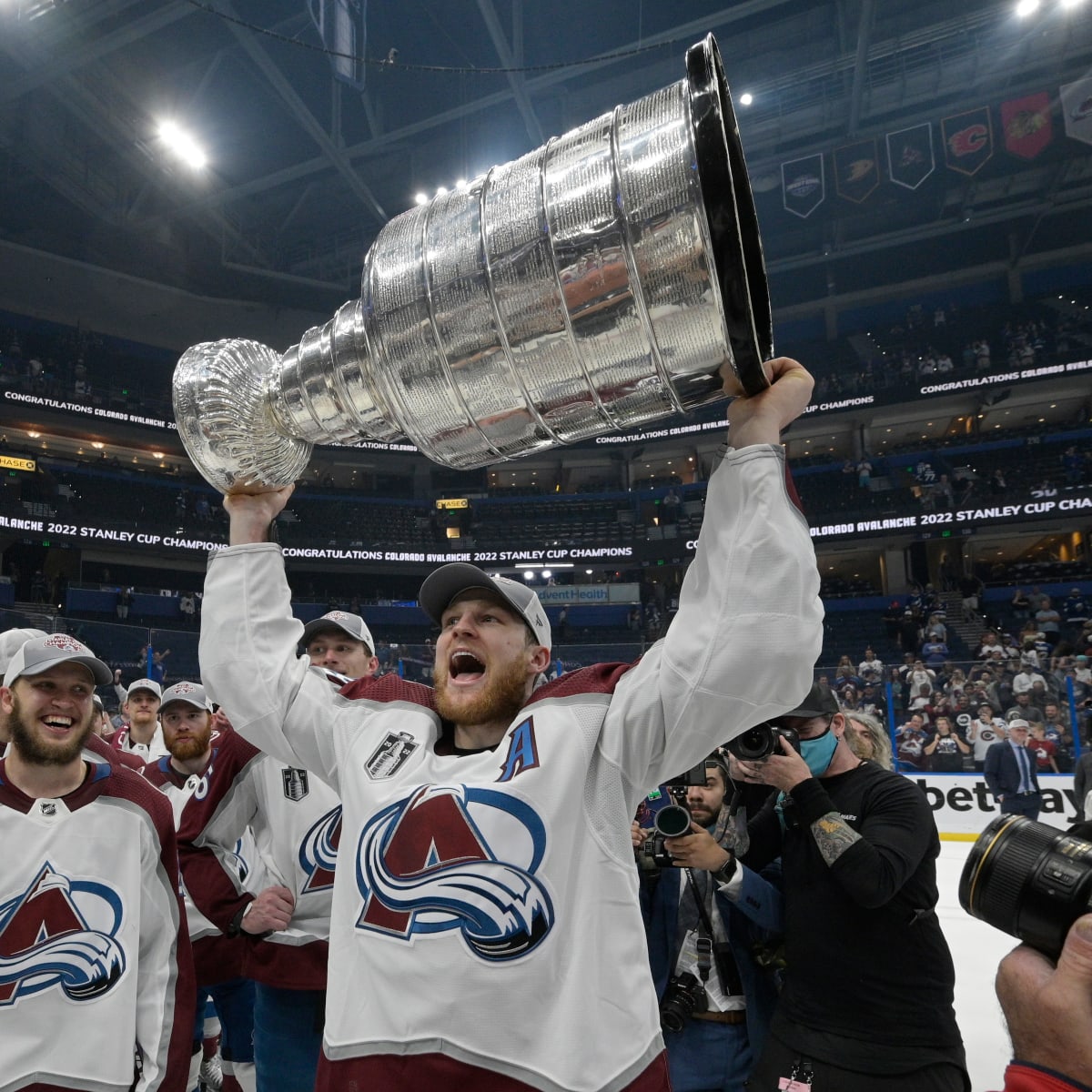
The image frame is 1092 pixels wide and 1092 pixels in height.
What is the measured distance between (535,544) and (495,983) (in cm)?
2227

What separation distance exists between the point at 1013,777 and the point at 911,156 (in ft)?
46.2

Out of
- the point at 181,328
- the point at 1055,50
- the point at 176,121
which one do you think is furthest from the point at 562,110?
the point at 181,328

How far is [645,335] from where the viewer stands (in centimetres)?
94

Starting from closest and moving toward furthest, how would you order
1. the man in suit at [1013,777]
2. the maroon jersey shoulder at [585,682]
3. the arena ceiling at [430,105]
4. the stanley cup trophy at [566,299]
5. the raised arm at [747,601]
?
the stanley cup trophy at [566,299] < the raised arm at [747,601] < the maroon jersey shoulder at [585,682] < the man in suit at [1013,777] < the arena ceiling at [430,105]

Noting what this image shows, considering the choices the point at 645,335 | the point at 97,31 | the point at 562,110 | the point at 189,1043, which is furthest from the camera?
the point at 562,110

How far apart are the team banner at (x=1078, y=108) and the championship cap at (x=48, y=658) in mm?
17109

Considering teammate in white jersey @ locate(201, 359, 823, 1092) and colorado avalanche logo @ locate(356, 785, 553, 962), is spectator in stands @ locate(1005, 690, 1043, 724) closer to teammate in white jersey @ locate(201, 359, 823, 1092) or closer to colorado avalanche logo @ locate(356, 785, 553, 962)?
teammate in white jersey @ locate(201, 359, 823, 1092)

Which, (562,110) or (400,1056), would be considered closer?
(400,1056)

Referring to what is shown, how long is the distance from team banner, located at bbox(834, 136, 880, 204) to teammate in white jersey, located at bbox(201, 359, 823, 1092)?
1893 cm

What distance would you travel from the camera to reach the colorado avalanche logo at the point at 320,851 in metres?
2.21

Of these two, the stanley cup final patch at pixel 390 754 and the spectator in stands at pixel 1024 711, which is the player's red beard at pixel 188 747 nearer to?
the stanley cup final patch at pixel 390 754

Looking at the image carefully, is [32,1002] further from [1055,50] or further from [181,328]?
[181,328]

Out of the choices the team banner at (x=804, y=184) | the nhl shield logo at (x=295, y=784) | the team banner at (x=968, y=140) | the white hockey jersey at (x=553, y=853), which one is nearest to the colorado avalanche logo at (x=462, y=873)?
the white hockey jersey at (x=553, y=853)

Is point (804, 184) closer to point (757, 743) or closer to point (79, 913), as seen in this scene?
point (757, 743)
